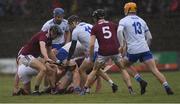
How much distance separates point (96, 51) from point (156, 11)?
16.8 metres

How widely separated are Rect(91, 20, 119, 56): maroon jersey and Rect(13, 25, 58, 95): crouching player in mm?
1198

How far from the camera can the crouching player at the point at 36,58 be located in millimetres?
20406

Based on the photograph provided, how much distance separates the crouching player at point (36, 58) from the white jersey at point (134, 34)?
1.92 metres

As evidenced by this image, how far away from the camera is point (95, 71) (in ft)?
65.2

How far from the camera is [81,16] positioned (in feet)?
120

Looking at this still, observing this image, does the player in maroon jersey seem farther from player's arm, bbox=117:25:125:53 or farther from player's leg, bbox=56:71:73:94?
player's leg, bbox=56:71:73:94

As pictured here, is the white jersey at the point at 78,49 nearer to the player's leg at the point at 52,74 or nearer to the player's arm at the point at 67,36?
the player's leg at the point at 52,74

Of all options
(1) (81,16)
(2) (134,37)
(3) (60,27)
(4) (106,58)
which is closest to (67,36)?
(3) (60,27)

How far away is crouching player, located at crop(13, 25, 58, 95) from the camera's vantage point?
20406 mm

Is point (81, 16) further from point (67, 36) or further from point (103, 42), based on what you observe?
point (103, 42)

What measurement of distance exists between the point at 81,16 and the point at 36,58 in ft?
52.1

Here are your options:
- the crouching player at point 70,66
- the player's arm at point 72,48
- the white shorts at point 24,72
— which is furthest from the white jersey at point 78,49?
the white shorts at point 24,72

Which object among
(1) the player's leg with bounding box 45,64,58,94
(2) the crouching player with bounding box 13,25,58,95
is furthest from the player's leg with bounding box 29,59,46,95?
(1) the player's leg with bounding box 45,64,58,94

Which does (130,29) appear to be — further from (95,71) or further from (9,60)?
(9,60)
